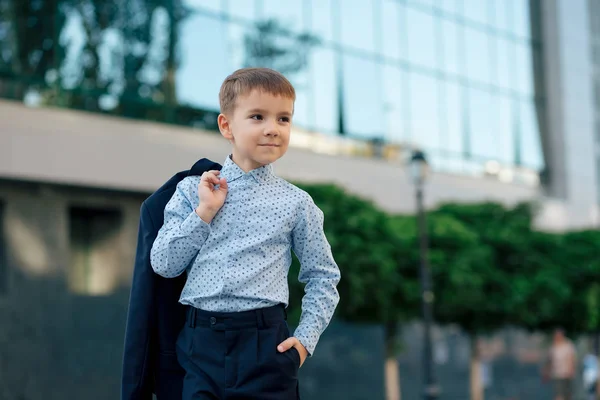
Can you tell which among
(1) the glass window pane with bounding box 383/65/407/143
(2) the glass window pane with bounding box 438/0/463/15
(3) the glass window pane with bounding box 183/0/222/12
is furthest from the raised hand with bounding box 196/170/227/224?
(2) the glass window pane with bounding box 438/0/463/15

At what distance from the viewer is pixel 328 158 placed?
2378 cm

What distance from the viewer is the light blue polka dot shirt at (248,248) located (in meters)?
3.32

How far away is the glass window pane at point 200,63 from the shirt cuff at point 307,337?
17724mm

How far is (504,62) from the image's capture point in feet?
102

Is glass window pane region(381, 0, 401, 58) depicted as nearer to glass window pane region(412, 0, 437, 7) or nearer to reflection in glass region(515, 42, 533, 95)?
glass window pane region(412, 0, 437, 7)

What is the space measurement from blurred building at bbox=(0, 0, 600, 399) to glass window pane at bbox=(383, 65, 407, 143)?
6 centimetres

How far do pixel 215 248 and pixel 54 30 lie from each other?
53.4 feet

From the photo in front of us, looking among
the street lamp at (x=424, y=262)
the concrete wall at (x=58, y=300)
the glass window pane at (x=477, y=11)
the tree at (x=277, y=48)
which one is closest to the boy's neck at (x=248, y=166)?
the street lamp at (x=424, y=262)

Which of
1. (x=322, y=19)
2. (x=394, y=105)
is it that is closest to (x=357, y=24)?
(x=322, y=19)

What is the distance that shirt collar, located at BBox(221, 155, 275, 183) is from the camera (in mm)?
3455

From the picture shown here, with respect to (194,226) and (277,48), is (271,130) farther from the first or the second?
(277,48)

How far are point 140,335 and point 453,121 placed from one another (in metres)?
25.8

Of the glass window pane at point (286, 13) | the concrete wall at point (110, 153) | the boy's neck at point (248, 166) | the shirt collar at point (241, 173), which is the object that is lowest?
the shirt collar at point (241, 173)

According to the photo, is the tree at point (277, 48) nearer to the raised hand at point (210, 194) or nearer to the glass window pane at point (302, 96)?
the glass window pane at point (302, 96)
